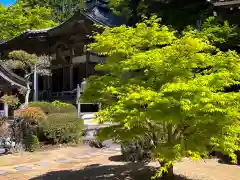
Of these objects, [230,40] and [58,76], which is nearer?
[230,40]

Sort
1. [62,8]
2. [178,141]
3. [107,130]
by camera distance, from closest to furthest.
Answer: [178,141], [107,130], [62,8]

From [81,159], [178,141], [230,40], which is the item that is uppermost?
[230,40]

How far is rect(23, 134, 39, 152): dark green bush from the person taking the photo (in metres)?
13.6

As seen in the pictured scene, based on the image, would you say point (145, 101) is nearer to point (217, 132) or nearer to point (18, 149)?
point (217, 132)

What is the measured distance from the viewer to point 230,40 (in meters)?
11.2

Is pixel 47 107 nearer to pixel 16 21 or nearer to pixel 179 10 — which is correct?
pixel 179 10

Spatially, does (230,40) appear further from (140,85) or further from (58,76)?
(58,76)

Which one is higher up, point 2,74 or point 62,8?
point 62,8

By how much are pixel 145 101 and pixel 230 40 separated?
6798 mm

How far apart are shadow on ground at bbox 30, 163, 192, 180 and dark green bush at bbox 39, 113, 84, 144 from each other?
17.8 ft

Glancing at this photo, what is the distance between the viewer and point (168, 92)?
5793 mm

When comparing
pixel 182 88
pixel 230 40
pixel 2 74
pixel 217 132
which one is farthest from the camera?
pixel 2 74

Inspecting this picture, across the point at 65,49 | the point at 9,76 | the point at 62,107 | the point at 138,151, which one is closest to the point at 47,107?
the point at 62,107

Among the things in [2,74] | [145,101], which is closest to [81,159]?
[145,101]
